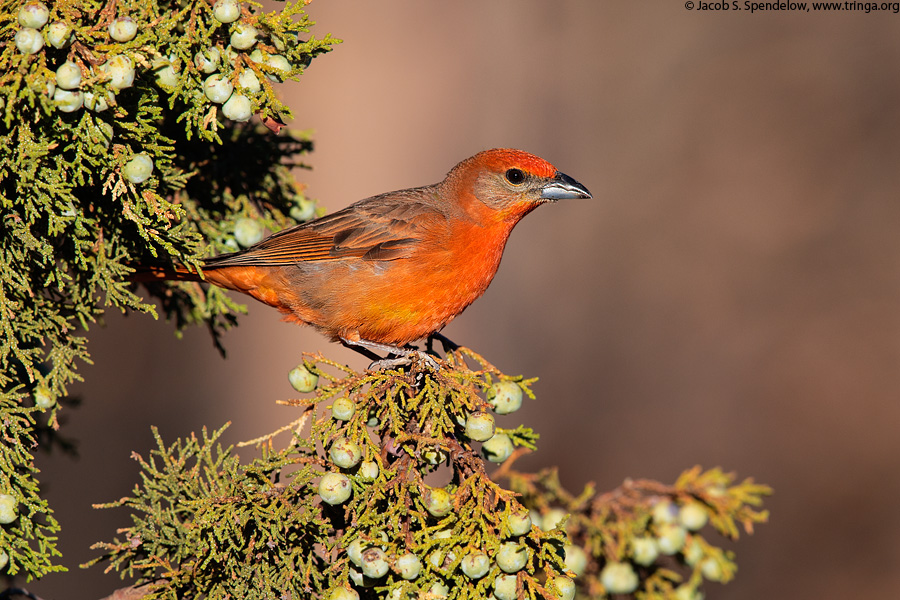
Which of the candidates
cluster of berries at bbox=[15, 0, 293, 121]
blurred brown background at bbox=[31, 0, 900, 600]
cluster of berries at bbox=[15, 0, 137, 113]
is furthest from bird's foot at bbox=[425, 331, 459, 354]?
blurred brown background at bbox=[31, 0, 900, 600]

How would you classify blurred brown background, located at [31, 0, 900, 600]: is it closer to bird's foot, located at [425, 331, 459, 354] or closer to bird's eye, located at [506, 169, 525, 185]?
bird's eye, located at [506, 169, 525, 185]

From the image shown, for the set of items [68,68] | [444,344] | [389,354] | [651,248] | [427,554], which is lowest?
[651,248]

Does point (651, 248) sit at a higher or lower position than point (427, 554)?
lower

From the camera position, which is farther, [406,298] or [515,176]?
[515,176]

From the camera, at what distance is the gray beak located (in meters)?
4.20

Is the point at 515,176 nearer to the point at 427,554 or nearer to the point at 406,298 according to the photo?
the point at 406,298

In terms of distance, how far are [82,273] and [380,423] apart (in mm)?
1200

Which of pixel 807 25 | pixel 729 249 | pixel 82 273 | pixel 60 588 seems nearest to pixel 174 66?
pixel 82 273

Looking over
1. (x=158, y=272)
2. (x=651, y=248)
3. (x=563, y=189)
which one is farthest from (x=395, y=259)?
(x=651, y=248)

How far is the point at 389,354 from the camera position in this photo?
418 centimetres

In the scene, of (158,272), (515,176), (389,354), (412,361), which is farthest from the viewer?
(515,176)

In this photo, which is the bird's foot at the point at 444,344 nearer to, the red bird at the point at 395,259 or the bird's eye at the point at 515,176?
the red bird at the point at 395,259

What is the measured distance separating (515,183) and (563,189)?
0.28 m

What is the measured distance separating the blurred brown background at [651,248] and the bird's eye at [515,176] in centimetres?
413
